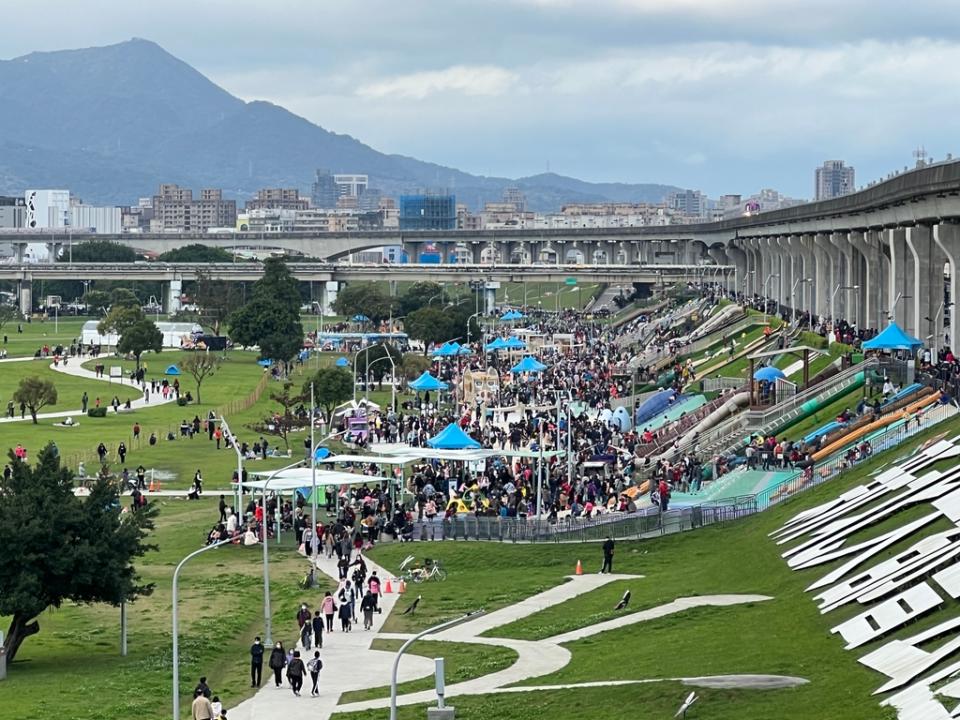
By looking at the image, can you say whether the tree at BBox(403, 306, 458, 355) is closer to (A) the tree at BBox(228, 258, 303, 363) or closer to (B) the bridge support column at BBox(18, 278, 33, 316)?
(A) the tree at BBox(228, 258, 303, 363)

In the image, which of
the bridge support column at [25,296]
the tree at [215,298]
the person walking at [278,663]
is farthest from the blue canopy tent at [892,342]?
the bridge support column at [25,296]

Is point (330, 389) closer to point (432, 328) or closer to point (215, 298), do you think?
point (432, 328)

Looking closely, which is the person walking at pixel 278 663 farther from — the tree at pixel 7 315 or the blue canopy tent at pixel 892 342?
the tree at pixel 7 315

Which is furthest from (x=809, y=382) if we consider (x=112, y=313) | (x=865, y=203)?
(x=112, y=313)

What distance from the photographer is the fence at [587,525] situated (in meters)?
50.2

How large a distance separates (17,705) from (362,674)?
265 inches

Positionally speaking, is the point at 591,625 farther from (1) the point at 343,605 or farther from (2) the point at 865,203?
(2) the point at 865,203

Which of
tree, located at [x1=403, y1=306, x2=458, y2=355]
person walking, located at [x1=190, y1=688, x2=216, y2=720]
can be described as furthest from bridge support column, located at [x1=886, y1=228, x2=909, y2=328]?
tree, located at [x1=403, y1=306, x2=458, y2=355]

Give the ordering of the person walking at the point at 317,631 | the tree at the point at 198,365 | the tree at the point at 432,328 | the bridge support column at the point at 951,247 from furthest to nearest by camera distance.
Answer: the tree at the point at 432,328, the tree at the point at 198,365, the bridge support column at the point at 951,247, the person walking at the point at 317,631

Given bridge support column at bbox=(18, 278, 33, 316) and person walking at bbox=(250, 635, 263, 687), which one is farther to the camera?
bridge support column at bbox=(18, 278, 33, 316)

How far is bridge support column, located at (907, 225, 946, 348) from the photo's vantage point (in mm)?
72000

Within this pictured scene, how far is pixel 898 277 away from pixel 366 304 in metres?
89.8

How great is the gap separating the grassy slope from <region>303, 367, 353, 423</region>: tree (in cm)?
3418

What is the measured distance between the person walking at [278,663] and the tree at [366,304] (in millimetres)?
122452
